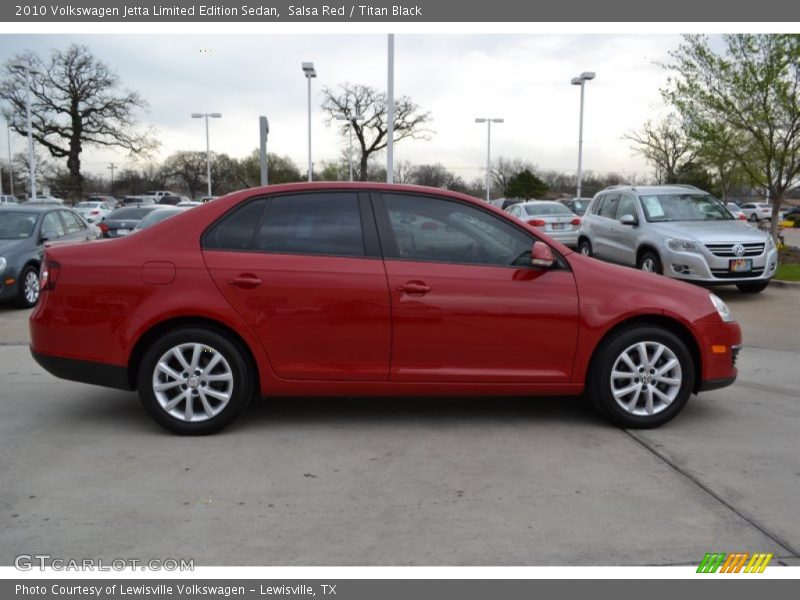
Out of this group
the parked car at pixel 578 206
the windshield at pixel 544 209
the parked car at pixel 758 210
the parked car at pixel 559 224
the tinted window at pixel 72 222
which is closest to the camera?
the tinted window at pixel 72 222

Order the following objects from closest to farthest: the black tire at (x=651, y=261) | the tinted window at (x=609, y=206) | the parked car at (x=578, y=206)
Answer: the black tire at (x=651, y=261)
the tinted window at (x=609, y=206)
the parked car at (x=578, y=206)

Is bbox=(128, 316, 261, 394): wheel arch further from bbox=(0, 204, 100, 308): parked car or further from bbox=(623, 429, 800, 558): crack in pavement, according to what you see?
bbox=(0, 204, 100, 308): parked car

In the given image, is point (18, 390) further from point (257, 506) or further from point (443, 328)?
point (443, 328)

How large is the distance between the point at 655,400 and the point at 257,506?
2.83m

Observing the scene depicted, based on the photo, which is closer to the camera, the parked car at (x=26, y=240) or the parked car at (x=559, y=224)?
Result: the parked car at (x=26, y=240)

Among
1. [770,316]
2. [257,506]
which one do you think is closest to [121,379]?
[257,506]

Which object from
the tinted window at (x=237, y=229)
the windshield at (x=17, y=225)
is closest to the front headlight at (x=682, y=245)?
the tinted window at (x=237, y=229)

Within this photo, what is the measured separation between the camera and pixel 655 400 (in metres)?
4.91

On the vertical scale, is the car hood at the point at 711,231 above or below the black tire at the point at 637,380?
above

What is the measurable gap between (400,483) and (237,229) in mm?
2014

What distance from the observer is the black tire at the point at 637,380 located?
4.79 meters

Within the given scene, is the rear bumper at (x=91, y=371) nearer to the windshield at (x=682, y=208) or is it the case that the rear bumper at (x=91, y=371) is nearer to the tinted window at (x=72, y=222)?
the tinted window at (x=72, y=222)

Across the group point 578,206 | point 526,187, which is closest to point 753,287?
point 578,206

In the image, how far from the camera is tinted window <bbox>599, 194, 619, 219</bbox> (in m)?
12.9
